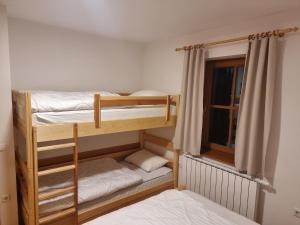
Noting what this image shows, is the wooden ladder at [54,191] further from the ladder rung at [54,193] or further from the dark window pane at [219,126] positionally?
the dark window pane at [219,126]

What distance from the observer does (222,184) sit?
2.52m

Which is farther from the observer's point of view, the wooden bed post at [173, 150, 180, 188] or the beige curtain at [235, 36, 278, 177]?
the wooden bed post at [173, 150, 180, 188]

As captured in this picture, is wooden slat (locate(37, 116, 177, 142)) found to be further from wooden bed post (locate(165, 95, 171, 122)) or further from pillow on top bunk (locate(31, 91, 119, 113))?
pillow on top bunk (locate(31, 91, 119, 113))

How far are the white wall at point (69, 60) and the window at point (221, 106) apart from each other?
1.43 m

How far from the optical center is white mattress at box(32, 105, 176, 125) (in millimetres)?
1930

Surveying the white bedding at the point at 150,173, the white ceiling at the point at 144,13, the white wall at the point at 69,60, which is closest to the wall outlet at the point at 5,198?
the white wall at the point at 69,60

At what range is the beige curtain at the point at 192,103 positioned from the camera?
2.70 m

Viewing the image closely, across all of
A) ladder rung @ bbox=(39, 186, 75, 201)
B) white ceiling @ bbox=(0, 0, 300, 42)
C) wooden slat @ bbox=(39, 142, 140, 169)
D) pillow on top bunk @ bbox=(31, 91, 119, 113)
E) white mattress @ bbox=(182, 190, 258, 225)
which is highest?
white ceiling @ bbox=(0, 0, 300, 42)

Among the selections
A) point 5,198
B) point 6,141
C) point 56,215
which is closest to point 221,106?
point 56,215

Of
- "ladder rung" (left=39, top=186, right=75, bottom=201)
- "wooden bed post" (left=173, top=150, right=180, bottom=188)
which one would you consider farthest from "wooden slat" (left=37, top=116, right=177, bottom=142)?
"ladder rung" (left=39, top=186, right=75, bottom=201)

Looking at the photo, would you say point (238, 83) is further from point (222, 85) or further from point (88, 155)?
point (88, 155)

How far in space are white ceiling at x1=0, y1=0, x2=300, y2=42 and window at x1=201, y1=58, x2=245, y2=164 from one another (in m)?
0.59

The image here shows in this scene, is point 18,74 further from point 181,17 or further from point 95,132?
point 181,17

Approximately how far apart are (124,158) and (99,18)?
2268 mm
